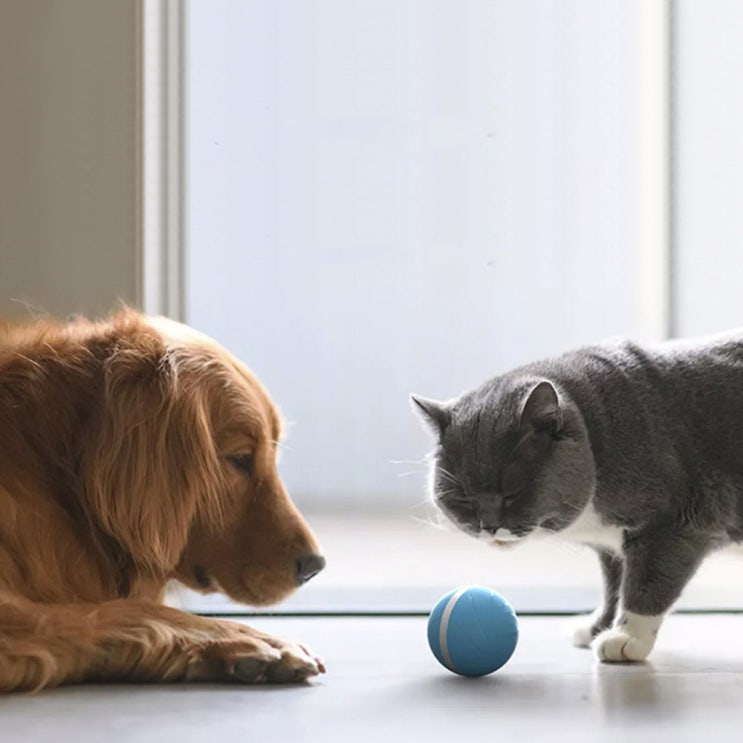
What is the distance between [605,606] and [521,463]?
387mm

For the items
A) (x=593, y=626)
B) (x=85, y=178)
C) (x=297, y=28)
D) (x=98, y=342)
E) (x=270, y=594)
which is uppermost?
(x=297, y=28)

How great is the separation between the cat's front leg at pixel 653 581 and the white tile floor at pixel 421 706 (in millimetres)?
52

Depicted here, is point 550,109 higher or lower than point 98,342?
higher

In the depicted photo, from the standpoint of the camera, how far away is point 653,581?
199 centimetres

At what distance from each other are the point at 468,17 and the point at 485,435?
1237mm

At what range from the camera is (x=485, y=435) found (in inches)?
80.6

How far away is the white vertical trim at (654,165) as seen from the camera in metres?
2.92

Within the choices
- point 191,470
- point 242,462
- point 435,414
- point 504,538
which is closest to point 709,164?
point 435,414

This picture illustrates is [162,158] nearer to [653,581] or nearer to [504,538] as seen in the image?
[504,538]

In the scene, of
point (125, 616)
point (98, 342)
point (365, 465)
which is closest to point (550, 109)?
point (365, 465)

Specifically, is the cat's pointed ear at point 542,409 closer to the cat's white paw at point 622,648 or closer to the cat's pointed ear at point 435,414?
the cat's pointed ear at point 435,414

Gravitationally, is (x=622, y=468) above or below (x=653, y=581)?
above

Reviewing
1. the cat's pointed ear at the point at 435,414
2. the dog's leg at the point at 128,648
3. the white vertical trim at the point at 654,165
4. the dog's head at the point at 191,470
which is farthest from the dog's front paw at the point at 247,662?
the white vertical trim at the point at 654,165

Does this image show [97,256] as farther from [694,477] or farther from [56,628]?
[694,477]
